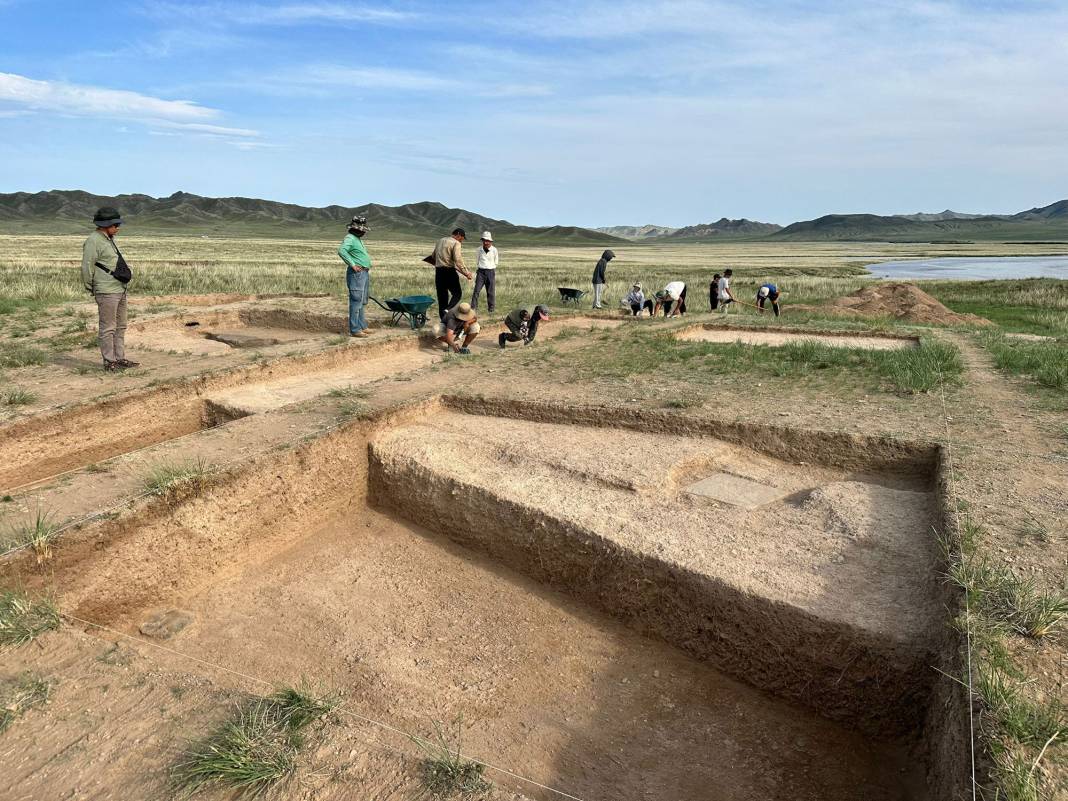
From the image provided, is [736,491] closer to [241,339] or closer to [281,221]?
[241,339]

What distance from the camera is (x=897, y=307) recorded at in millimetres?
17859

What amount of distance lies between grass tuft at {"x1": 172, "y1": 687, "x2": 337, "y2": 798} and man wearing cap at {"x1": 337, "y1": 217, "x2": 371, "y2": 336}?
656 centimetres

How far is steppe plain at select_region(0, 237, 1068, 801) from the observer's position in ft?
8.80

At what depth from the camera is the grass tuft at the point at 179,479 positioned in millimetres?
4418

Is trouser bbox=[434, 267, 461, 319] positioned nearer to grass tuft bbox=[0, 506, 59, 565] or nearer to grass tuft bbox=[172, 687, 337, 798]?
grass tuft bbox=[0, 506, 59, 565]

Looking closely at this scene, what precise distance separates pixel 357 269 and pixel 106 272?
9.68ft

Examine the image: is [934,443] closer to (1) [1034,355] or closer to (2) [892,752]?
(2) [892,752]

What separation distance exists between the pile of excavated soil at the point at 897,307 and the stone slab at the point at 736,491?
12639 millimetres

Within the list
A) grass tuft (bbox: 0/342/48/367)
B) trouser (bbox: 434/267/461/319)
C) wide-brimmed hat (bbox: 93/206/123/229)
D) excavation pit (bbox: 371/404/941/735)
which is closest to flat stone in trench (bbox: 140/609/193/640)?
excavation pit (bbox: 371/404/941/735)

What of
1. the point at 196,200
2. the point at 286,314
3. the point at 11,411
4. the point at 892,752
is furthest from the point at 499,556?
the point at 196,200

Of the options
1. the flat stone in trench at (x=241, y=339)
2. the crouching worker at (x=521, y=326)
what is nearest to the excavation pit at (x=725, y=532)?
the crouching worker at (x=521, y=326)

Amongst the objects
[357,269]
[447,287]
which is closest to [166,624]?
[357,269]

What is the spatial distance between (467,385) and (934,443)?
439 cm

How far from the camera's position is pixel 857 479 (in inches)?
209
